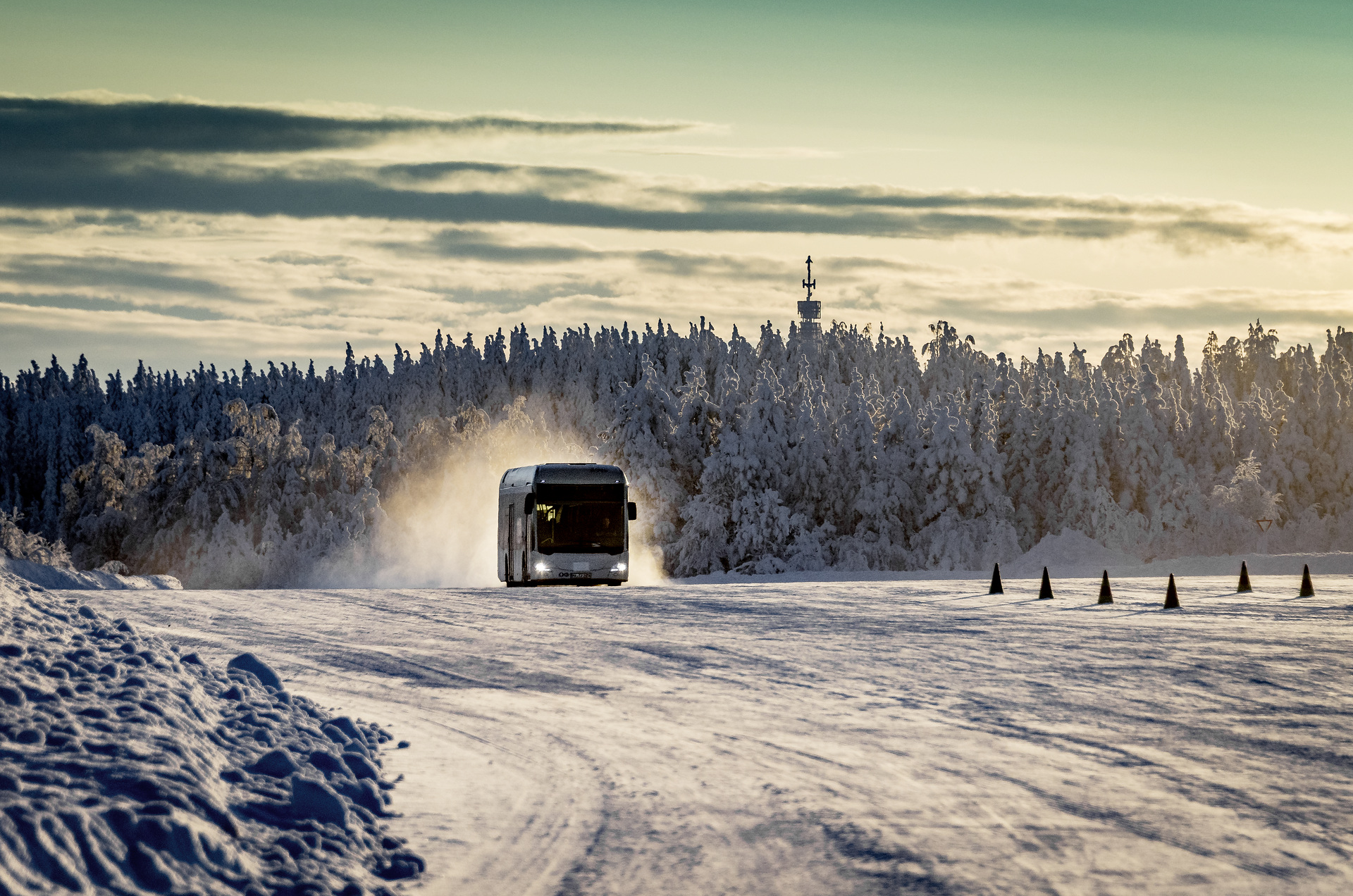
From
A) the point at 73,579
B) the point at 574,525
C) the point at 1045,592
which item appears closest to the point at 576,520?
the point at 574,525

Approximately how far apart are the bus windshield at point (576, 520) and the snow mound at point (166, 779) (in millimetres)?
19980

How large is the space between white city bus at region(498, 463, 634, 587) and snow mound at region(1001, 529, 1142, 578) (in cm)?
1566

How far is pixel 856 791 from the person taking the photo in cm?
935

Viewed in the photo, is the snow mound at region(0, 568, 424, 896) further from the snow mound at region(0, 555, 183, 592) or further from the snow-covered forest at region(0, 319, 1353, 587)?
the snow-covered forest at region(0, 319, 1353, 587)

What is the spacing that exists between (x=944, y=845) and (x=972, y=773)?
212cm

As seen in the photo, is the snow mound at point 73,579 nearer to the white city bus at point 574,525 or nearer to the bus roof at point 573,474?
the white city bus at point 574,525

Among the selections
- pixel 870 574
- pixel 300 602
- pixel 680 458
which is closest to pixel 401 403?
pixel 680 458

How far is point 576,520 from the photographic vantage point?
103ft

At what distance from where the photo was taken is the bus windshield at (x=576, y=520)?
31.3 meters

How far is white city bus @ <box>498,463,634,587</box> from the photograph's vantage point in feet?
103

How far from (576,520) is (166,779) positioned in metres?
23.6

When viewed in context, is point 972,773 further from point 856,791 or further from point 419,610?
point 419,610

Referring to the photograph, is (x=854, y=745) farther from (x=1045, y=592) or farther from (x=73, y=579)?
(x=73, y=579)

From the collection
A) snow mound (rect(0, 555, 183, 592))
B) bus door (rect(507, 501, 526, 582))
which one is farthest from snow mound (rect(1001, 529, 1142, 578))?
snow mound (rect(0, 555, 183, 592))
